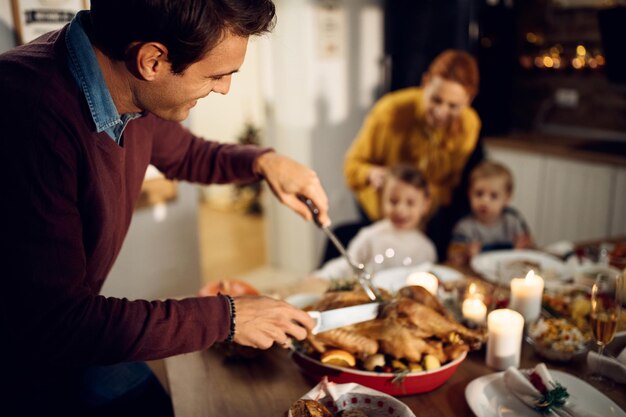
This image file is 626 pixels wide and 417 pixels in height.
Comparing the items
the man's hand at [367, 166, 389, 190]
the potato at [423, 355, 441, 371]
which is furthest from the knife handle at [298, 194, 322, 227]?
the man's hand at [367, 166, 389, 190]

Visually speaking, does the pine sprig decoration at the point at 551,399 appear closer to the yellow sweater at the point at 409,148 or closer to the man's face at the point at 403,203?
the man's face at the point at 403,203

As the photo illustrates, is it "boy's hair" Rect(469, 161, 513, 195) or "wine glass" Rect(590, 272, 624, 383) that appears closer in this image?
"wine glass" Rect(590, 272, 624, 383)

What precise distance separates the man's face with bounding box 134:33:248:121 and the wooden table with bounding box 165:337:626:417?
559 mm

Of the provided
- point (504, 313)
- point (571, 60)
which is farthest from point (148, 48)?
point (571, 60)

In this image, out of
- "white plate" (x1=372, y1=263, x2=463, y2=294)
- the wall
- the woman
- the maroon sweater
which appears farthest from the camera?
the wall

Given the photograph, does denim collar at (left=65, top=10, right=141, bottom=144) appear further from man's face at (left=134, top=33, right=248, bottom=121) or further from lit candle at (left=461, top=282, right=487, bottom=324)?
lit candle at (left=461, top=282, right=487, bottom=324)

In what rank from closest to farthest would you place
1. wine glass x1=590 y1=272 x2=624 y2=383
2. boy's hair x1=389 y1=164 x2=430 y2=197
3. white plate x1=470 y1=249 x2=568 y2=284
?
wine glass x1=590 y1=272 x2=624 y2=383, white plate x1=470 y1=249 x2=568 y2=284, boy's hair x1=389 y1=164 x2=430 y2=197

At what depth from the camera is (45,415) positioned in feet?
3.94

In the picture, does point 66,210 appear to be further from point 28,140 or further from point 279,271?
point 279,271

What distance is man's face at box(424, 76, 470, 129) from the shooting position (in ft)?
8.92

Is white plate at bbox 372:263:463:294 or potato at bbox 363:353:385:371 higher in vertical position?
potato at bbox 363:353:385:371

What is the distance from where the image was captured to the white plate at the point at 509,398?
3.68ft

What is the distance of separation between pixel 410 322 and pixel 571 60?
12.1ft

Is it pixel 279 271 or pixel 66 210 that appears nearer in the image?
pixel 66 210
